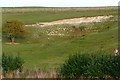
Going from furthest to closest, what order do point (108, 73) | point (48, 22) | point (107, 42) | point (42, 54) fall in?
1. point (48, 22)
2. point (107, 42)
3. point (42, 54)
4. point (108, 73)

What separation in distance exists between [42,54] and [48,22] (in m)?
21.1

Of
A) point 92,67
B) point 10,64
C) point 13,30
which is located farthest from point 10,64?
point 13,30

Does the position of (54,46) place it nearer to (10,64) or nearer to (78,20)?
(10,64)

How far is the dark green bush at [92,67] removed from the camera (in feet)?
54.4

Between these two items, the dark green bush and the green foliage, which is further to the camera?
the green foliage

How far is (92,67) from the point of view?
55.0ft

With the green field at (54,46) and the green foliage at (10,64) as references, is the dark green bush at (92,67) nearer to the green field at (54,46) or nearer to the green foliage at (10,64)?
the green foliage at (10,64)

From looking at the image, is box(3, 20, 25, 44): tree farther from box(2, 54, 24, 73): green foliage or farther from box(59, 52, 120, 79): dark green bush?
box(59, 52, 120, 79): dark green bush

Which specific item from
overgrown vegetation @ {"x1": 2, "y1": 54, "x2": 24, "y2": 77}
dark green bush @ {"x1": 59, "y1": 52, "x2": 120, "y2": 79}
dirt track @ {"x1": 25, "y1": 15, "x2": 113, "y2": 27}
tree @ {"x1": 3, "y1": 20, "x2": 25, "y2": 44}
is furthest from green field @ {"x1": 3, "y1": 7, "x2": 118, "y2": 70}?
dark green bush @ {"x1": 59, "y1": 52, "x2": 120, "y2": 79}

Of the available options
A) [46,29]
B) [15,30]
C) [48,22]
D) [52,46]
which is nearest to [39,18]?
[48,22]

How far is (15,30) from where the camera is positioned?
4144 cm

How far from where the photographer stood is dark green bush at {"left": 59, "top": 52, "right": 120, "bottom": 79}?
16.6 metres

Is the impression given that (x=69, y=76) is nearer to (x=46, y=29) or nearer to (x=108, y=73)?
(x=108, y=73)

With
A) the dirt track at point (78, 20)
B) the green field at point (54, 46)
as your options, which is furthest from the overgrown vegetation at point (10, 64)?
the dirt track at point (78, 20)
